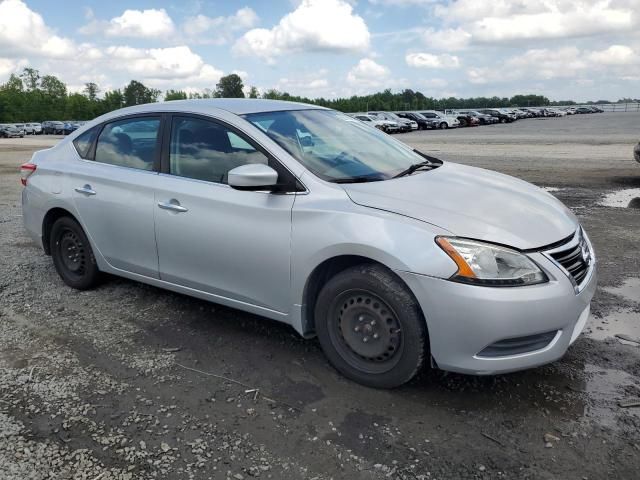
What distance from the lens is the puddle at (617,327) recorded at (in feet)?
13.5

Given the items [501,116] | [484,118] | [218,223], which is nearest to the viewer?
[218,223]

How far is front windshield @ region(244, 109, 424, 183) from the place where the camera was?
3.75 m

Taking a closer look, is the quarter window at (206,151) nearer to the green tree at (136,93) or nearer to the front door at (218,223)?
the front door at (218,223)

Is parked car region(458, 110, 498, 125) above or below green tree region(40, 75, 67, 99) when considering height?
below

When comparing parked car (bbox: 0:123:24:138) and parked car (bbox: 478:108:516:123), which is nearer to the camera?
parked car (bbox: 0:123:24:138)

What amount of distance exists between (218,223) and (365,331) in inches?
48.7

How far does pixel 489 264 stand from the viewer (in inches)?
118

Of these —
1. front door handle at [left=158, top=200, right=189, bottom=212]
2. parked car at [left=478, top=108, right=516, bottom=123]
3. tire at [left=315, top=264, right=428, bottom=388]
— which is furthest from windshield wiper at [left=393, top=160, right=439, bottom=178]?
parked car at [left=478, top=108, right=516, bottom=123]

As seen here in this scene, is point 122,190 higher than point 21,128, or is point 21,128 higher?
point 21,128

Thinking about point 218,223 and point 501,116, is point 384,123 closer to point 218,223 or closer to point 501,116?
point 501,116

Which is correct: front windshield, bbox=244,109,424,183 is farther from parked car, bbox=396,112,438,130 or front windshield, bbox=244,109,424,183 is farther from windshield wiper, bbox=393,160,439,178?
parked car, bbox=396,112,438,130

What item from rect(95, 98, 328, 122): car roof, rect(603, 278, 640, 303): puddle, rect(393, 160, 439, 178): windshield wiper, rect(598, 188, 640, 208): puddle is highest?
rect(95, 98, 328, 122): car roof

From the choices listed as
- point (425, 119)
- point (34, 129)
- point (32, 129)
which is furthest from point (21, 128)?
point (425, 119)

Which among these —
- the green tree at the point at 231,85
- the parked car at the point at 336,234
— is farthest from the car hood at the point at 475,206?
the green tree at the point at 231,85
